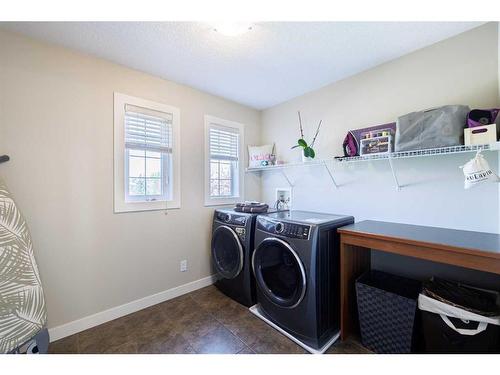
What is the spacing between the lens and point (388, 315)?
138 centimetres

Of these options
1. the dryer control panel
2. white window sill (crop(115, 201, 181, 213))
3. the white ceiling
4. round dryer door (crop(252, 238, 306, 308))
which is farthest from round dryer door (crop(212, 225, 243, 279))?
the white ceiling

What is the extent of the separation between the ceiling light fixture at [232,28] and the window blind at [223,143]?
3.81 feet

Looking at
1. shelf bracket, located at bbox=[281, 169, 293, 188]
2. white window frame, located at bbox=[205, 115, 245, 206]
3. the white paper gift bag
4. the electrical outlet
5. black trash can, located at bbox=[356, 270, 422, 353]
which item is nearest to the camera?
the white paper gift bag

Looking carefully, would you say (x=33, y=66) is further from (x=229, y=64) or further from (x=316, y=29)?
(x=316, y=29)

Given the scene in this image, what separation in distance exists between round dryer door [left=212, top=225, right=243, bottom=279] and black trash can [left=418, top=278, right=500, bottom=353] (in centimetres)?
138

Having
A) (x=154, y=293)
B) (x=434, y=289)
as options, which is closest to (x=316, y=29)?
(x=434, y=289)

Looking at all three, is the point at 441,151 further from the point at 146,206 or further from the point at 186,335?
the point at 146,206

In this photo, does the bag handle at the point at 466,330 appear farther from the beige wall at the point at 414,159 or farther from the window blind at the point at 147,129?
the window blind at the point at 147,129

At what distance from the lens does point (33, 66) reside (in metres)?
1.52

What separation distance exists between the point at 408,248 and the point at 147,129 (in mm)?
2289

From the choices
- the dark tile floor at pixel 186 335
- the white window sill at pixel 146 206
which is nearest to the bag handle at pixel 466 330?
the dark tile floor at pixel 186 335

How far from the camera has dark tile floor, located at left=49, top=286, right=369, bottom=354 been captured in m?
1.50

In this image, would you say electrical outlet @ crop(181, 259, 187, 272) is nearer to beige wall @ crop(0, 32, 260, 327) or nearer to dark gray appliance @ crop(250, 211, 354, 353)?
beige wall @ crop(0, 32, 260, 327)
